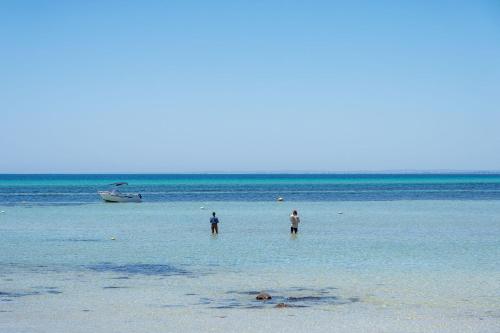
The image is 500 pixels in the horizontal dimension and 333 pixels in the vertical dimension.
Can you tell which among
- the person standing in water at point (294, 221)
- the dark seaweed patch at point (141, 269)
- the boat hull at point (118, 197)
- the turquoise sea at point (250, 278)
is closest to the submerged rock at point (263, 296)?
the turquoise sea at point (250, 278)

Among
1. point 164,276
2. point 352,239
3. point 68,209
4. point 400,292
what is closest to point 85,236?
point 352,239

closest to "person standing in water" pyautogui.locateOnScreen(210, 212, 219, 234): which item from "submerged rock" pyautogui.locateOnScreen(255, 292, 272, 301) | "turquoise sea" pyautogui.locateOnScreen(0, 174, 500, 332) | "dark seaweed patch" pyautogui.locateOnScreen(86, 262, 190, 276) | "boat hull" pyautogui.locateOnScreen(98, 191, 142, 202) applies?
"turquoise sea" pyautogui.locateOnScreen(0, 174, 500, 332)

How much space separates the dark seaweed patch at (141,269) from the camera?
27750 millimetres

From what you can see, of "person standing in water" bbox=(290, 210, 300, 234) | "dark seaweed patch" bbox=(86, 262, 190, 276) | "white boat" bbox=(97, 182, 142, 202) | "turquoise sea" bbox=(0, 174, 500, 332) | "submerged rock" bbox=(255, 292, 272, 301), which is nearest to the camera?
"turquoise sea" bbox=(0, 174, 500, 332)

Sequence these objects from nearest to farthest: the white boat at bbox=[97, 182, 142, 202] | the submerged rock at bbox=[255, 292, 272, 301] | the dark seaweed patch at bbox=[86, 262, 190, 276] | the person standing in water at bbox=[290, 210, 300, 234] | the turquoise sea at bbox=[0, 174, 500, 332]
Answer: the turquoise sea at bbox=[0, 174, 500, 332] → the submerged rock at bbox=[255, 292, 272, 301] → the dark seaweed patch at bbox=[86, 262, 190, 276] → the person standing in water at bbox=[290, 210, 300, 234] → the white boat at bbox=[97, 182, 142, 202]

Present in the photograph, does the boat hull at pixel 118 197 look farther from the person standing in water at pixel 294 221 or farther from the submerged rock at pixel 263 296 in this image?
the submerged rock at pixel 263 296

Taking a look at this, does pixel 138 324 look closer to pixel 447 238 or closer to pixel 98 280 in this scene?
pixel 98 280

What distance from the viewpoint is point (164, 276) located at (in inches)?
1055

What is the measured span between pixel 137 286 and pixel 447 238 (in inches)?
811

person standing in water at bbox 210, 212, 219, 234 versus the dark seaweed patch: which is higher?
person standing in water at bbox 210, 212, 219, 234

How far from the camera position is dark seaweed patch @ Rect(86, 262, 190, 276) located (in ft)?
91.0

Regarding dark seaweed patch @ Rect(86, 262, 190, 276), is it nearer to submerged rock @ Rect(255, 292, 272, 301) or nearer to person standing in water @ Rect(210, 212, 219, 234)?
submerged rock @ Rect(255, 292, 272, 301)

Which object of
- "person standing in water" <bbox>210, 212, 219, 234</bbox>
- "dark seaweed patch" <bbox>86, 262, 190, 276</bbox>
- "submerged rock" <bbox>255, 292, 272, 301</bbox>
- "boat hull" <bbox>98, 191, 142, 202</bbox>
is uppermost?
"boat hull" <bbox>98, 191, 142, 202</bbox>

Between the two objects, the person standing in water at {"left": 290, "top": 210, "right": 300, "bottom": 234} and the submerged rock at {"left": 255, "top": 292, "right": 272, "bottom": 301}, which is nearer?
the submerged rock at {"left": 255, "top": 292, "right": 272, "bottom": 301}
